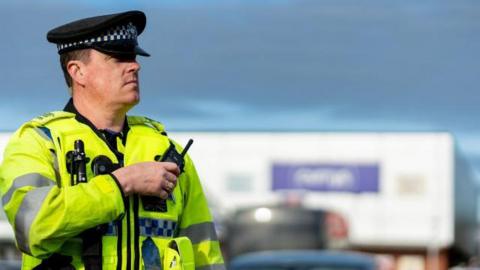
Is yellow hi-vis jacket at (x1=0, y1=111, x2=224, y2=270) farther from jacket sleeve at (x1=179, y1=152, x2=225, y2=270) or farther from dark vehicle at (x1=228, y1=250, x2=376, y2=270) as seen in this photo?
dark vehicle at (x1=228, y1=250, x2=376, y2=270)

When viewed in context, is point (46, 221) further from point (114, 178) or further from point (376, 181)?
point (376, 181)

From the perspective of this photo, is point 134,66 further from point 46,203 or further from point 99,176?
point 46,203

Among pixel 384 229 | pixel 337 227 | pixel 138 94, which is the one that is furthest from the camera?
pixel 384 229

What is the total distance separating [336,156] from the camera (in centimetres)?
5072

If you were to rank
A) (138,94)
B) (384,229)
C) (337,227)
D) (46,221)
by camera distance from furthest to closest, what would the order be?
1. (384,229)
2. (337,227)
3. (138,94)
4. (46,221)

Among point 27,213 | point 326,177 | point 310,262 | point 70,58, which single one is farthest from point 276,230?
point 27,213

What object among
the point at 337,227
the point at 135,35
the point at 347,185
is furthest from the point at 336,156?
the point at 135,35

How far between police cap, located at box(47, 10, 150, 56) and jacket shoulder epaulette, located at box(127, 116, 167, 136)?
27cm

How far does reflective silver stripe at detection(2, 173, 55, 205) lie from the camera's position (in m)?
4.22

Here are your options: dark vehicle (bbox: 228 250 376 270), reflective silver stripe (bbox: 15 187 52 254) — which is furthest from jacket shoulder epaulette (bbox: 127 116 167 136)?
dark vehicle (bbox: 228 250 376 270)

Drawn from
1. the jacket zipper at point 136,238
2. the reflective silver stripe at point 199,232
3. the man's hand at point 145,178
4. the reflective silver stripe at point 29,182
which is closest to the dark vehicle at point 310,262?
the reflective silver stripe at point 199,232

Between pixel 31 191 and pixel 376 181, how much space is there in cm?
4475

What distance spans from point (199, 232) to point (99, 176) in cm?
61

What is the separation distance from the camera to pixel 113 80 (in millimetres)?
4422
